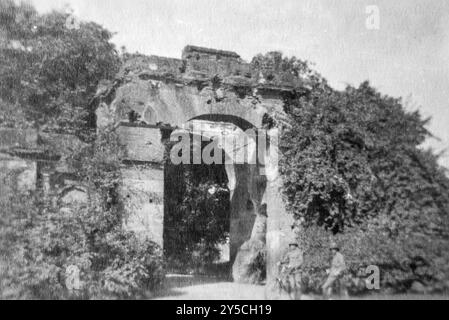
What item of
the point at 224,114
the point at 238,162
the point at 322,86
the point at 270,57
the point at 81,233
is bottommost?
the point at 81,233

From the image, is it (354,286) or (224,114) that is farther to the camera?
(224,114)

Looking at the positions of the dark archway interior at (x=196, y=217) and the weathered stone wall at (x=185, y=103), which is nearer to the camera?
the weathered stone wall at (x=185, y=103)

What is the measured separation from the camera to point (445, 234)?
9.44m

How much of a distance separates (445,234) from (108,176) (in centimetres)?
701

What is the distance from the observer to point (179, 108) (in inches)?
473

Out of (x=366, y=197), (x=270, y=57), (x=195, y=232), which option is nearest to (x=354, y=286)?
(x=366, y=197)

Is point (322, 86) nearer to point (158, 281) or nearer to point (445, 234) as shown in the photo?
point (445, 234)

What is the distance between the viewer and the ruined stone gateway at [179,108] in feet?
36.7

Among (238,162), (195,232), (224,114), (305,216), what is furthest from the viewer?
(195,232)

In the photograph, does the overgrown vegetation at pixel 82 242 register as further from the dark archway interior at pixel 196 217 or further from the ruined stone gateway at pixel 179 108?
the dark archway interior at pixel 196 217

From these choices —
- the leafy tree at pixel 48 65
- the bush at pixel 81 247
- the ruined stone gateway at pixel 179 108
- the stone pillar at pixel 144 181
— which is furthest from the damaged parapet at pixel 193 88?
the leafy tree at pixel 48 65

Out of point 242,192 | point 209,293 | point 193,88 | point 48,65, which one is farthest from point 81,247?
point 48,65

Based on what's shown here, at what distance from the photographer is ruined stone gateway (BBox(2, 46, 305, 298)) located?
11195mm

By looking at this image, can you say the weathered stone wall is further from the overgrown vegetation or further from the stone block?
the overgrown vegetation
